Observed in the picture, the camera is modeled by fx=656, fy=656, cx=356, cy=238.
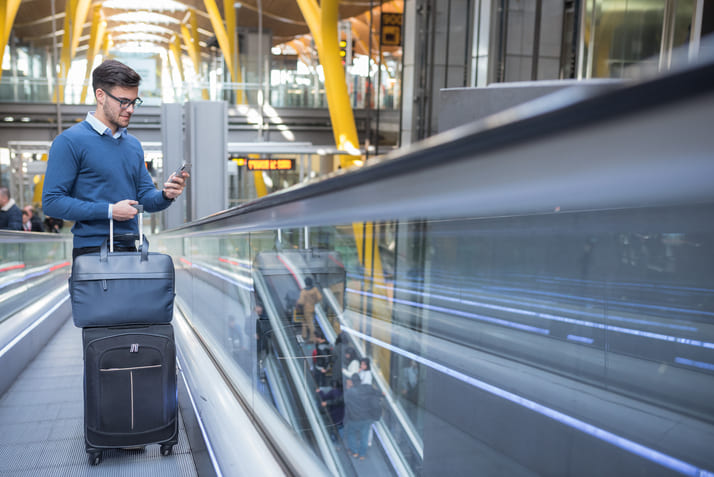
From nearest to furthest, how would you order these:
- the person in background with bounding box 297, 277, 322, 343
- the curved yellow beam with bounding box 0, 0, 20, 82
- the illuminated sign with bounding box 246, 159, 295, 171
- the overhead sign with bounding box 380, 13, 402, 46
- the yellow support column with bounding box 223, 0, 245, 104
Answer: the person in background with bounding box 297, 277, 322, 343
the illuminated sign with bounding box 246, 159, 295, 171
the overhead sign with bounding box 380, 13, 402, 46
the curved yellow beam with bounding box 0, 0, 20, 82
the yellow support column with bounding box 223, 0, 245, 104

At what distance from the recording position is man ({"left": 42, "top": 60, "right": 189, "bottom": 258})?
279 centimetres

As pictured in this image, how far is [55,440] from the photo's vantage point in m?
3.23

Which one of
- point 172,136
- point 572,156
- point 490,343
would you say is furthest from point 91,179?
point 172,136

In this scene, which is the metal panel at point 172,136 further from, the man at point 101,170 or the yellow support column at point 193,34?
the yellow support column at point 193,34

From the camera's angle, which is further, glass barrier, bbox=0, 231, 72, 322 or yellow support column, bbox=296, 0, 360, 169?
yellow support column, bbox=296, 0, 360, 169

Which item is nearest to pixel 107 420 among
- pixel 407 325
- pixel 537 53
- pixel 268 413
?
pixel 268 413

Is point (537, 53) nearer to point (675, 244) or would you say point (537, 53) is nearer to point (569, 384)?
point (675, 244)

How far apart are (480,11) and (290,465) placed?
11042mm

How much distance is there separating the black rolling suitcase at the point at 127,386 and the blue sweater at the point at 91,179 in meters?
0.47

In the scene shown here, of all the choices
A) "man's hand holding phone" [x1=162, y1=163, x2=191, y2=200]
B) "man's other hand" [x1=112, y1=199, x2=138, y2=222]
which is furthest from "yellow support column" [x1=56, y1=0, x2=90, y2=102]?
"man's other hand" [x1=112, y1=199, x2=138, y2=222]

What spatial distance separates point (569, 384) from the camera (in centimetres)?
163

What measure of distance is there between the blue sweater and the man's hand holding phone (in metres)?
0.12

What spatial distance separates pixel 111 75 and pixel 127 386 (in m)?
1.37

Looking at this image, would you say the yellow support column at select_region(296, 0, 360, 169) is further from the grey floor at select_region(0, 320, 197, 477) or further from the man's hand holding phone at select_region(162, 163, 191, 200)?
the man's hand holding phone at select_region(162, 163, 191, 200)
